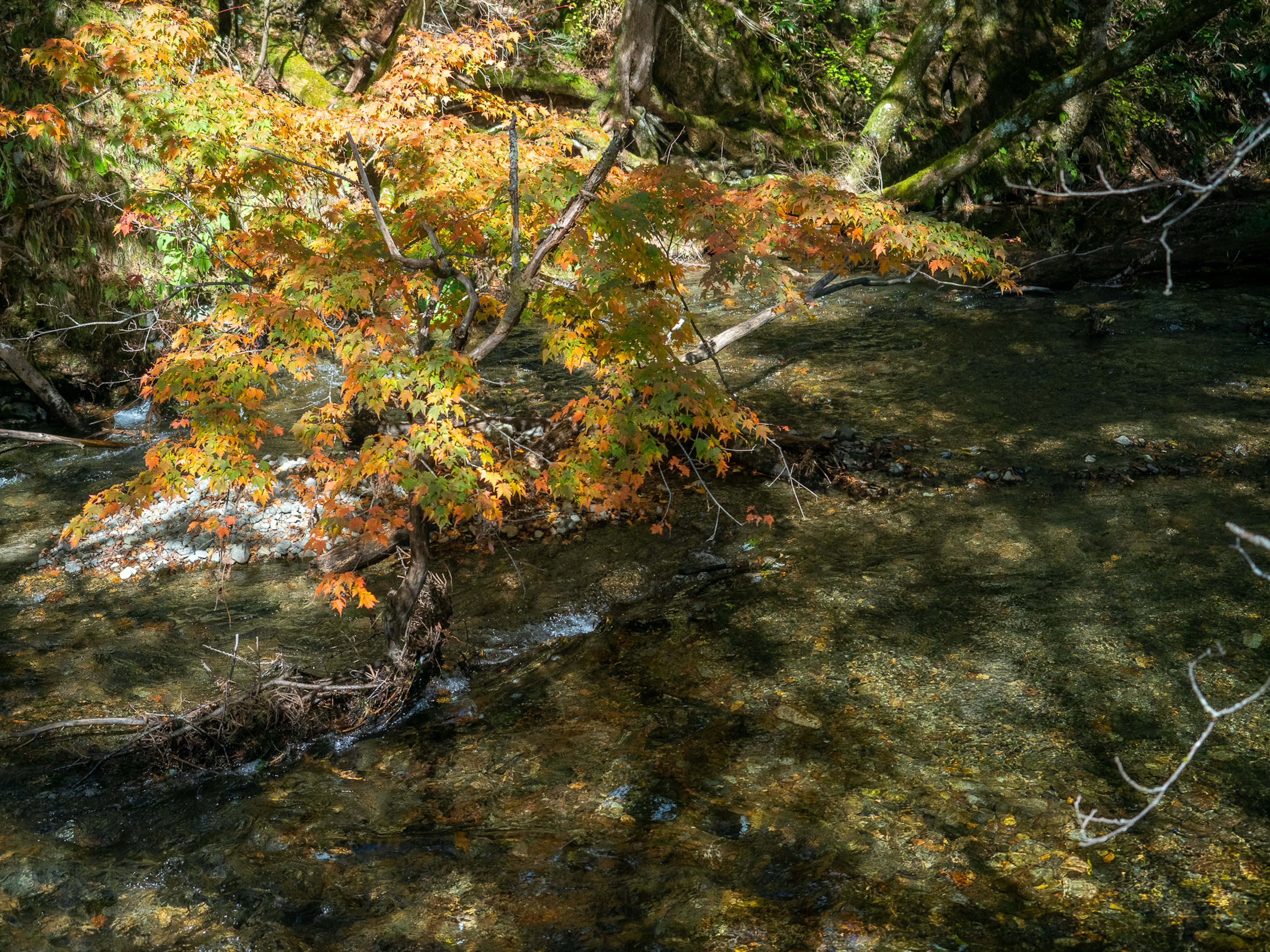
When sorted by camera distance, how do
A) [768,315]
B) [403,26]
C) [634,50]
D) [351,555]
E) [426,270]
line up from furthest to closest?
1. [634,50]
2. [403,26]
3. [768,315]
4. [351,555]
5. [426,270]

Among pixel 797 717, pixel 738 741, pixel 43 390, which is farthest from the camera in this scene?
pixel 43 390

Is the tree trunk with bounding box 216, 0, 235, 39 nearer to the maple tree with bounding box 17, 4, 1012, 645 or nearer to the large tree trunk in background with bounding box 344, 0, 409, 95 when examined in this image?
the large tree trunk in background with bounding box 344, 0, 409, 95

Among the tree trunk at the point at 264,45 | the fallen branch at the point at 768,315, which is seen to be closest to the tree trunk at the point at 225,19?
the tree trunk at the point at 264,45

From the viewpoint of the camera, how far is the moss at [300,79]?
14.3 meters

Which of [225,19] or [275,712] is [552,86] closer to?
[225,19]

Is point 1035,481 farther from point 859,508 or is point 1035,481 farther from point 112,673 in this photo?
point 112,673

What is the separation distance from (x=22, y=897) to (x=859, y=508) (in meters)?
6.24

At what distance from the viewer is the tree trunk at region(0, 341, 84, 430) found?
9305mm

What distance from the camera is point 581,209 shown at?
16.7ft

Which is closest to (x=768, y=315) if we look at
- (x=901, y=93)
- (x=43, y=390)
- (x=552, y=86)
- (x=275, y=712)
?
(x=275, y=712)

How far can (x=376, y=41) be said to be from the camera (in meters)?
16.2

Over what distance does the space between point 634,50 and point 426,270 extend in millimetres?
11740

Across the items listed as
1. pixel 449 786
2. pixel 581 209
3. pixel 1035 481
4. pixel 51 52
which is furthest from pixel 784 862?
pixel 51 52

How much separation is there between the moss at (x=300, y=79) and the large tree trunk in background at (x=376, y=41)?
0.60m
